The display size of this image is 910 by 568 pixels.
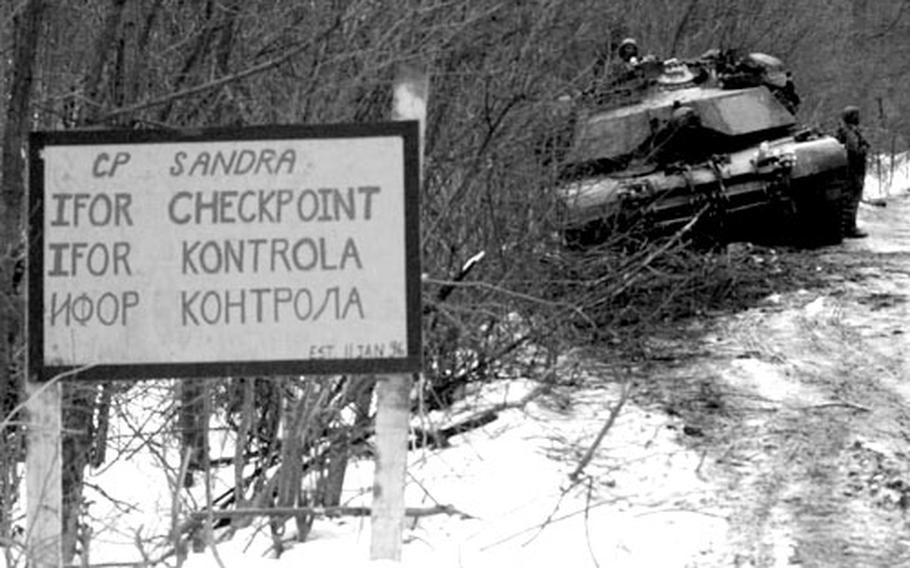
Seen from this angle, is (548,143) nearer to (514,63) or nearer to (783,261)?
(514,63)

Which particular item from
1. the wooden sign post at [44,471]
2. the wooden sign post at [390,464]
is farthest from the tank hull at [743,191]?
the wooden sign post at [44,471]

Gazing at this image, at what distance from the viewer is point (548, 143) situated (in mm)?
10453

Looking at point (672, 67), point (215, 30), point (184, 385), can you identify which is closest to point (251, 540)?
point (184, 385)

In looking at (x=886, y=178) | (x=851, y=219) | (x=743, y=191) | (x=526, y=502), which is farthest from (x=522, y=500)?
(x=886, y=178)

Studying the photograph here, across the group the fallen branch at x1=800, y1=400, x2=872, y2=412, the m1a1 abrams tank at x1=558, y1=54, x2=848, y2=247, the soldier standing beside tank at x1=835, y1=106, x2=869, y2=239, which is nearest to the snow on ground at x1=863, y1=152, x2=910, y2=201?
the soldier standing beside tank at x1=835, y1=106, x2=869, y2=239

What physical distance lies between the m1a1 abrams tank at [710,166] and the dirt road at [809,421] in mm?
1068

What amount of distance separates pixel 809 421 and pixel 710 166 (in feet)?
21.2

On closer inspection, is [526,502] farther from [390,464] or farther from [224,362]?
[224,362]

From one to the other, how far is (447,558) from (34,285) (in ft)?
6.26

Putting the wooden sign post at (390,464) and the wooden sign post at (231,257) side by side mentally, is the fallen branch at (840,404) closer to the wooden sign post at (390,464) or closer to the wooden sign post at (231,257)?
the wooden sign post at (390,464)

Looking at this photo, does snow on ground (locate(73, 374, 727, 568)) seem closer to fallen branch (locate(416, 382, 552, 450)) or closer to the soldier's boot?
fallen branch (locate(416, 382, 552, 450))

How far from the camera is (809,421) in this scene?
8773 mm

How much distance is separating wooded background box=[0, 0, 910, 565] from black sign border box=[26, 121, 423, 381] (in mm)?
326

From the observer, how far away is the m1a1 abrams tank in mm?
14047
